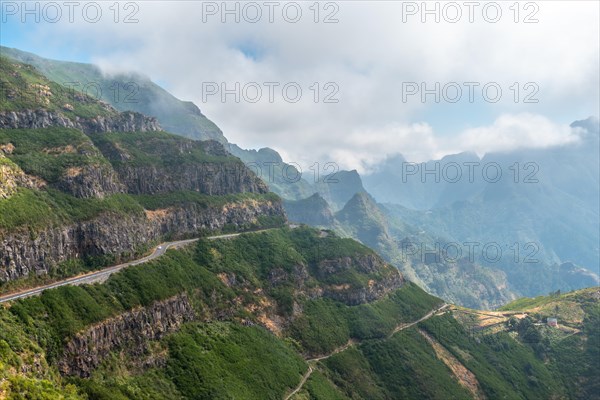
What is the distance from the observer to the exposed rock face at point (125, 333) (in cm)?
11656

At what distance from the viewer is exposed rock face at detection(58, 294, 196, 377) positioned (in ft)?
382

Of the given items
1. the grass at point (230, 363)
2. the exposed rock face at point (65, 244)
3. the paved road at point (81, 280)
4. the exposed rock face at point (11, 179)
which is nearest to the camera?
the paved road at point (81, 280)

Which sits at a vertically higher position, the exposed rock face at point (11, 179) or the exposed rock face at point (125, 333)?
the exposed rock face at point (11, 179)

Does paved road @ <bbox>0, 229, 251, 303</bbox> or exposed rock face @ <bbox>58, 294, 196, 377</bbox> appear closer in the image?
exposed rock face @ <bbox>58, 294, 196, 377</bbox>

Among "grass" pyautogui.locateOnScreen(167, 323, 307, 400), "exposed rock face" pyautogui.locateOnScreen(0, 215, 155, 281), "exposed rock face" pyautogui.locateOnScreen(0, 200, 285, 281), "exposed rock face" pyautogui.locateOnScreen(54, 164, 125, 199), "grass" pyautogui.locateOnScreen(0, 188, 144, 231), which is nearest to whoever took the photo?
"exposed rock face" pyautogui.locateOnScreen(0, 215, 155, 281)

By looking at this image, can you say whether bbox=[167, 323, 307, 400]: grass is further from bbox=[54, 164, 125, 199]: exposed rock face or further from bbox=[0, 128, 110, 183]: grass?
bbox=[0, 128, 110, 183]: grass

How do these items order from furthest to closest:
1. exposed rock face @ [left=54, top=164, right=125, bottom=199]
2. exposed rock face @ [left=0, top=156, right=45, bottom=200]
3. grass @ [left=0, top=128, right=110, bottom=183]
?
exposed rock face @ [left=54, top=164, right=125, bottom=199] < grass @ [left=0, top=128, right=110, bottom=183] < exposed rock face @ [left=0, top=156, right=45, bottom=200]

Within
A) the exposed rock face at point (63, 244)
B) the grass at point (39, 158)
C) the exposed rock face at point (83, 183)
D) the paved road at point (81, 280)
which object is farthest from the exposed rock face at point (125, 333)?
the grass at point (39, 158)

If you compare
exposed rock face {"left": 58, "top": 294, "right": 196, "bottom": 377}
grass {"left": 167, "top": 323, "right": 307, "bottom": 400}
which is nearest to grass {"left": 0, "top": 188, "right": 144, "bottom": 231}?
exposed rock face {"left": 58, "top": 294, "right": 196, "bottom": 377}

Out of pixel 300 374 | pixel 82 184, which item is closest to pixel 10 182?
pixel 82 184

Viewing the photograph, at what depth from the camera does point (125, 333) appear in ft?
456

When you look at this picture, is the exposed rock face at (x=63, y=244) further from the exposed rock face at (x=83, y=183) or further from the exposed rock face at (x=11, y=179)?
the exposed rock face at (x=11, y=179)

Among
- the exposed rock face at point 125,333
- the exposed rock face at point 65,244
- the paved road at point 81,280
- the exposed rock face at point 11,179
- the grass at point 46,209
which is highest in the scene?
the exposed rock face at point 11,179

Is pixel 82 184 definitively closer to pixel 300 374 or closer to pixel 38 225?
pixel 38 225
